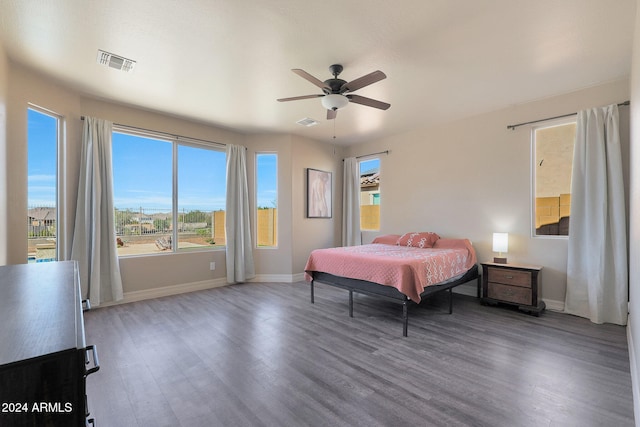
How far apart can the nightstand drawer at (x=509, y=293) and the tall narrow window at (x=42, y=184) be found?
5.54 metres

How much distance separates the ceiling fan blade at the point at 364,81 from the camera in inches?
93.0

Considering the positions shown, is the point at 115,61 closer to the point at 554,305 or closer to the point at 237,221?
the point at 237,221

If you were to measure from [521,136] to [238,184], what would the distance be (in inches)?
177

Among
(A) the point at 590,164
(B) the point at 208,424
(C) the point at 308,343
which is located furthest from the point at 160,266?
(A) the point at 590,164

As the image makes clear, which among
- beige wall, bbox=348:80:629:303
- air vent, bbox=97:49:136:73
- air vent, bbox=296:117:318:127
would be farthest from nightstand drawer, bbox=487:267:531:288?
air vent, bbox=97:49:136:73

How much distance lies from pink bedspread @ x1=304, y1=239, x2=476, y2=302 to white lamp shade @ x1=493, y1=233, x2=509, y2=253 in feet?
1.07

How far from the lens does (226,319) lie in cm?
329

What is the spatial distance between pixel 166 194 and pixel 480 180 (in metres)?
4.94

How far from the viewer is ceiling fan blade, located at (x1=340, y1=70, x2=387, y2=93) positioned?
2361 mm

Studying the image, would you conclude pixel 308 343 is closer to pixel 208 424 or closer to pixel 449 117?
pixel 208 424

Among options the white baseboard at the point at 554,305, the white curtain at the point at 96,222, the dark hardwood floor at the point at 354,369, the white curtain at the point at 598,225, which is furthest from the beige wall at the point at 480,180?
the white curtain at the point at 96,222

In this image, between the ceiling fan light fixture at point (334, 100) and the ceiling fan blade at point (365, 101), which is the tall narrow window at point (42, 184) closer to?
the ceiling fan light fixture at point (334, 100)

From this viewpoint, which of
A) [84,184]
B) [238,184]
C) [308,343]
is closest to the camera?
[308,343]

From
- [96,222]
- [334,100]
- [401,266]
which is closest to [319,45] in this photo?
[334,100]
